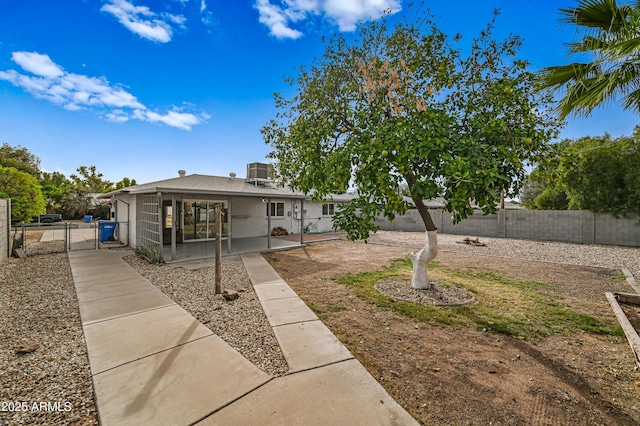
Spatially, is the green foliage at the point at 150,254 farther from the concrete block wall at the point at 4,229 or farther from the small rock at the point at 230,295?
the small rock at the point at 230,295

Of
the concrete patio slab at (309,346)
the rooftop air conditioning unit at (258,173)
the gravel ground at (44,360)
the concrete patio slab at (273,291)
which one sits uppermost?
the rooftop air conditioning unit at (258,173)

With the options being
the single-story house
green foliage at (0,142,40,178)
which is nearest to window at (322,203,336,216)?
the single-story house

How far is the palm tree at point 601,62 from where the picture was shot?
3789mm

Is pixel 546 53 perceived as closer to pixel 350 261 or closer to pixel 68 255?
pixel 350 261

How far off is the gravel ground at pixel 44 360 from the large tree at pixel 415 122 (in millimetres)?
3683

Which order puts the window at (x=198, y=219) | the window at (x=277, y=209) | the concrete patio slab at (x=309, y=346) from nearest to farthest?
the concrete patio slab at (x=309, y=346) < the window at (x=198, y=219) < the window at (x=277, y=209)

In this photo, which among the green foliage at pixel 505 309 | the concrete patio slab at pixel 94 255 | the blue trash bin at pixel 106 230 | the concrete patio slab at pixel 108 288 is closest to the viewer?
the green foliage at pixel 505 309

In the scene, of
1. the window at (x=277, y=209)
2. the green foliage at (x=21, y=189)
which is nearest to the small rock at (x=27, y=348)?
the window at (x=277, y=209)

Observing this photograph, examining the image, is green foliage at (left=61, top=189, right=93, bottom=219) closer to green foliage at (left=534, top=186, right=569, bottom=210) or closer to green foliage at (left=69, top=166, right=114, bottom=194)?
green foliage at (left=69, top=166, right=114, bottom=194)

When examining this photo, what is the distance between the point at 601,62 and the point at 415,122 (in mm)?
3253

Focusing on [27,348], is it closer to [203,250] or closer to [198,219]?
[203,250]

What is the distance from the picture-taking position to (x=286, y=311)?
14.9 ft

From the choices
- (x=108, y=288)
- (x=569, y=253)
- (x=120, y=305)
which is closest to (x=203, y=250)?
(x=108, y=288)

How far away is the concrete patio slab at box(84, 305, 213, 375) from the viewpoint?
308 centimetres
